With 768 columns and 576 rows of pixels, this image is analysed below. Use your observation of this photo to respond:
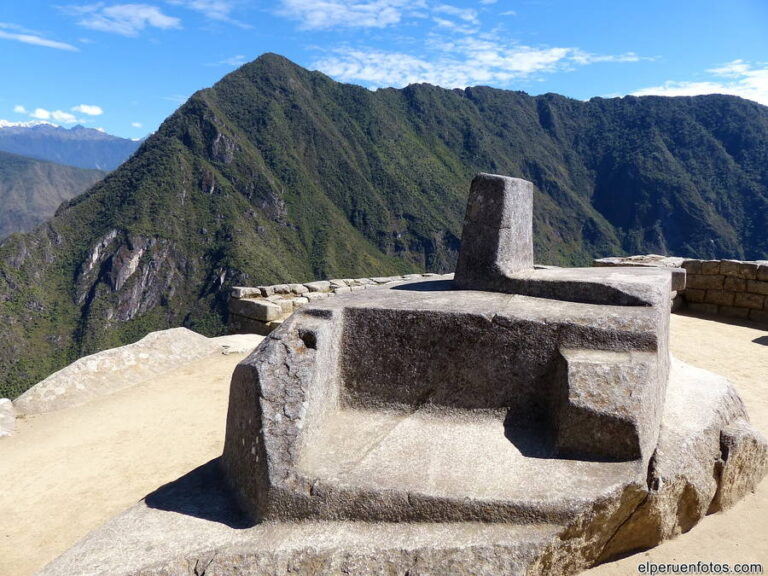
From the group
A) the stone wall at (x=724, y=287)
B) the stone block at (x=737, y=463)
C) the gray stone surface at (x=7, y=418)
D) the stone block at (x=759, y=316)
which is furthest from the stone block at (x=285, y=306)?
the stone block at (x=759, y=316)

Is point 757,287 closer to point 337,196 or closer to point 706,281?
point 706,281

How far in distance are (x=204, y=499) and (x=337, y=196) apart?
3485 inches

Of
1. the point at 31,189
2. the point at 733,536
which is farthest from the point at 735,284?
the point at 31,189

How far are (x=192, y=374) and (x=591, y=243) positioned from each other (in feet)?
312

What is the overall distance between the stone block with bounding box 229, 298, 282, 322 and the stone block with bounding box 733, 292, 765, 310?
25.6 feet

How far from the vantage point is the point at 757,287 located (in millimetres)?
9234

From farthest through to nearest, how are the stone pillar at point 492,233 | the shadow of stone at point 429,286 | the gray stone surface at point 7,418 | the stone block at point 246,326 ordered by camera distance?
the stone block at point 246,326, the gray stone surface at point 7,418, the shadow of stone at point 429,286, the stone pillar at point 492,233

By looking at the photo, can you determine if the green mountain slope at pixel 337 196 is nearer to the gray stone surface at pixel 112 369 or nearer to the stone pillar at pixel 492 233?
the gray stone surface at pixel 112 369

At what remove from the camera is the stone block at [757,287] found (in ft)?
30.0

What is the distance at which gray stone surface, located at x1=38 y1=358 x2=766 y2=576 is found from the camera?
7.32ft

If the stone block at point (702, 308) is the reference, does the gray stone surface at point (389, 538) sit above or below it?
below

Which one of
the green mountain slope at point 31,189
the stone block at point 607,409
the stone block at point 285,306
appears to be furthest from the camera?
the green mountain slope at point 31,189

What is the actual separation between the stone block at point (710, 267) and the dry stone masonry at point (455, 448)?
6.96m

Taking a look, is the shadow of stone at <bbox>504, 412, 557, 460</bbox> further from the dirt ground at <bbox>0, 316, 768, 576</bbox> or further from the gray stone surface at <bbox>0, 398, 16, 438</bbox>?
the gray stone surface at <bbox>0, 398, 16, 438</bbox>
